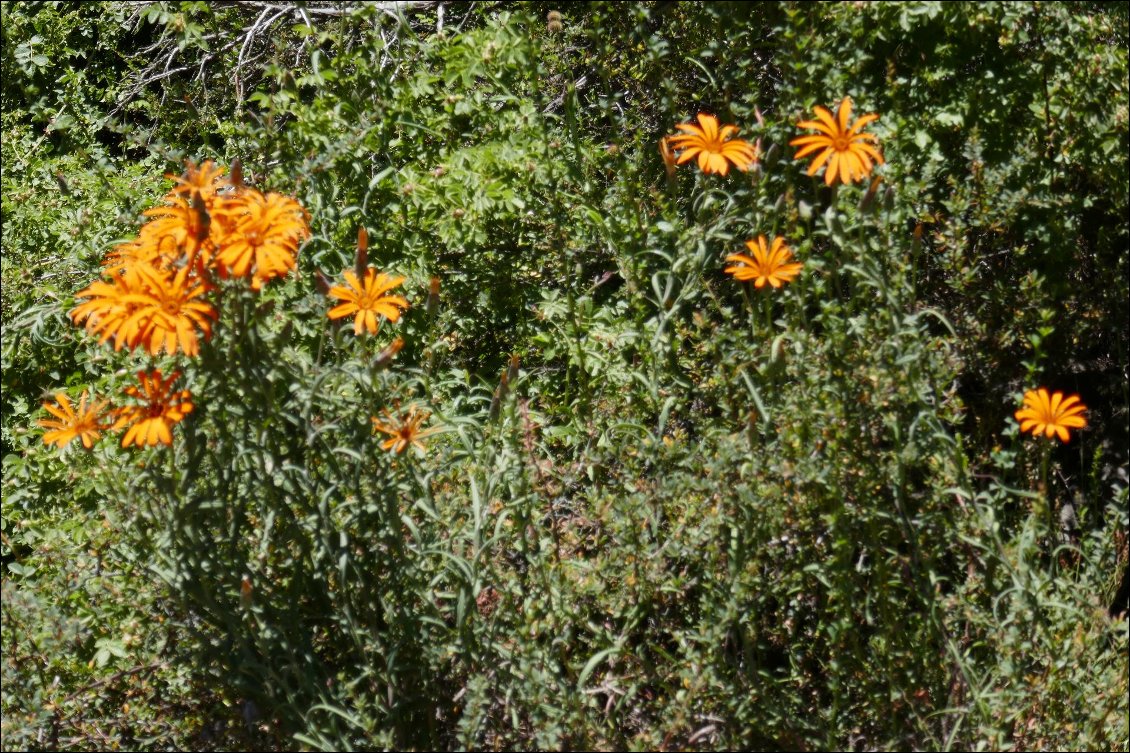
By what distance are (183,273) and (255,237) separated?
0.52ft

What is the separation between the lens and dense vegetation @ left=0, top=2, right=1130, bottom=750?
8.86 feet

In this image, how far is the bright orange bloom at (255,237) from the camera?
2361 mm

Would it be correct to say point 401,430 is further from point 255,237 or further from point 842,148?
point 842,148

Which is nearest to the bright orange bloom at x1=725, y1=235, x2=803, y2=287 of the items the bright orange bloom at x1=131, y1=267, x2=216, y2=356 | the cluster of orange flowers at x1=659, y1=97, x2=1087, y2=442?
the cluster of orange flowers at x1=659, y1=97, x2=1087, y2=442

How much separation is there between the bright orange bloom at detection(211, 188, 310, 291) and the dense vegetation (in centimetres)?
3

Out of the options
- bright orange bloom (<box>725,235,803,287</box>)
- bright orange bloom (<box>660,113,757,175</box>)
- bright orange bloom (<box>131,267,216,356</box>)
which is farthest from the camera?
bright orange bloom (<box>660,113,757,175</box>)

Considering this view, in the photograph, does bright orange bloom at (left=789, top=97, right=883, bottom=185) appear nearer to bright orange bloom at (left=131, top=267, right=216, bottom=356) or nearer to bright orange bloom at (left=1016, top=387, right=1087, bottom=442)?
bright orange bloom at (left=1016, top=387, right=1087, bottom=442)

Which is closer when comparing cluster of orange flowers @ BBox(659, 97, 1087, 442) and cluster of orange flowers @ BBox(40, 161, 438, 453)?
cluster of orange flowers @ BBox(40, 161, 438, 453)

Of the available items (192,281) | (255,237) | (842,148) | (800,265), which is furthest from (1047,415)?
(192,281)

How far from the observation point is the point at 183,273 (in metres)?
2.40

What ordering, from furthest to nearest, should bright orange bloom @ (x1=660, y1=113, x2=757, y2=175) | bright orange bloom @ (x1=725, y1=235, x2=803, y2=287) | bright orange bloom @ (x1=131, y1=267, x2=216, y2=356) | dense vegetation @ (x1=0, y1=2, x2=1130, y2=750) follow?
bright orange bloom @ (x1=660, y1=113, x2=757, y2=175) < bright orange bloom @ (x1=725, y1=235, x2=803, y2=287) < dense vegetation @ (x1=0, y1=2, x2=1130, y2=750) < bright orange bloom @ (x1=131, y1=267, x2=216, y2=356)

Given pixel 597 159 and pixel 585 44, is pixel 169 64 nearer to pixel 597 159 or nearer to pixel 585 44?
pixel 585 44

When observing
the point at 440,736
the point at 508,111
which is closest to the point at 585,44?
the point at 508,111

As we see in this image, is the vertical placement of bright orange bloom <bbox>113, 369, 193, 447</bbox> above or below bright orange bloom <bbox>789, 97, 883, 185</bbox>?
below
